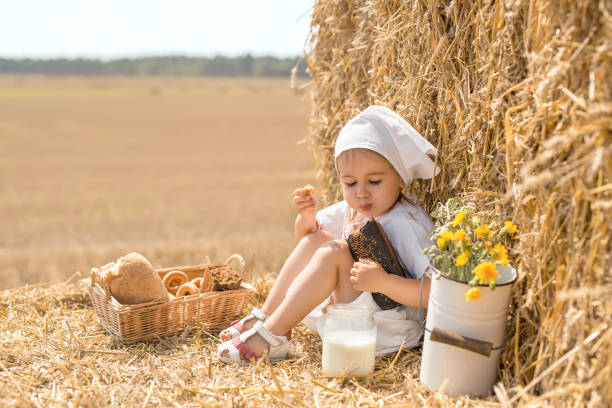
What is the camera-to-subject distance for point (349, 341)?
7.88ft

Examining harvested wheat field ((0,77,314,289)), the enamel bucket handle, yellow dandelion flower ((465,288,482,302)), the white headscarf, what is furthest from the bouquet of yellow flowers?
harvested wheat field ((0,77,314,289))

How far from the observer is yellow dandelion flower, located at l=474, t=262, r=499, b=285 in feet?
6.53

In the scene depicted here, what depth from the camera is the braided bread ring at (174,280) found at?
130 inches

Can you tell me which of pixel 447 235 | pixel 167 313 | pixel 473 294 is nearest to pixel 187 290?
pixel 167 313

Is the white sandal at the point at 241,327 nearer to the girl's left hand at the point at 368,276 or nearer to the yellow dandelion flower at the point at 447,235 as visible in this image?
the girl's left hand at the point at 368,276

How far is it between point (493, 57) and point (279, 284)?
59.9 inches

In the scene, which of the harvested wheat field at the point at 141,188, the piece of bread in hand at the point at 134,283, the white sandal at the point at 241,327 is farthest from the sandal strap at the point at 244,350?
the harvested wheat field at the point at 141,188

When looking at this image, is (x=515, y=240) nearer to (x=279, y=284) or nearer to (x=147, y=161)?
(x=279, y=284)

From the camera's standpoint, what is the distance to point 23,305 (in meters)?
3.41

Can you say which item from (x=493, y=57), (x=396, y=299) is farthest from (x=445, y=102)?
(x=396, y=299)

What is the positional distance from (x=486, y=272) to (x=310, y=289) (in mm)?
876

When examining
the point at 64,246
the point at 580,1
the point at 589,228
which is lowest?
the point at 64,246

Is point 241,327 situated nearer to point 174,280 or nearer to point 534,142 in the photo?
point 174,280

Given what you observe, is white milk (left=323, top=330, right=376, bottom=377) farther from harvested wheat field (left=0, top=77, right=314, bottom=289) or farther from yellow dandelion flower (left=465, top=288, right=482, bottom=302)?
harvested wheat field (left=0, top=77, right=314, bottom=289)
